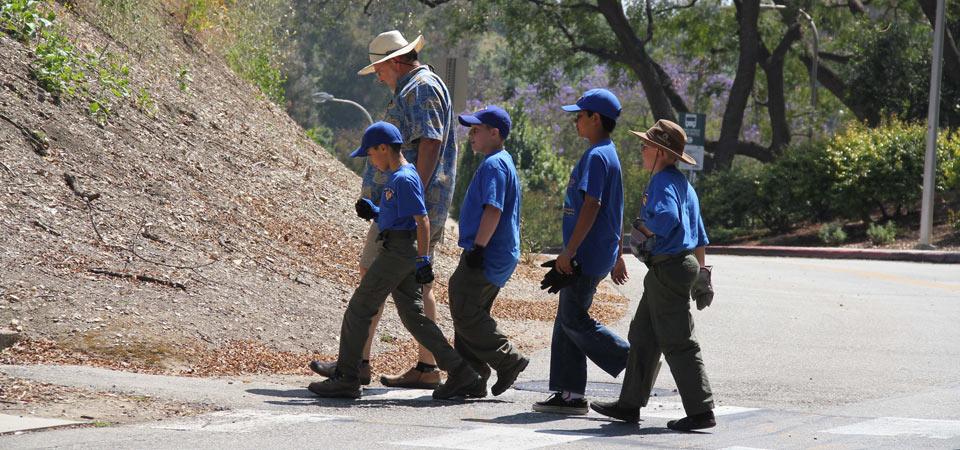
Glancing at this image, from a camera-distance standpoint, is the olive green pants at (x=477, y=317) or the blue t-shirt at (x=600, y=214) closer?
the blue t-shirt at (x=600, y=214)

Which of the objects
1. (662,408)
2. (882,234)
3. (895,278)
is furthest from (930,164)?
(662,408)

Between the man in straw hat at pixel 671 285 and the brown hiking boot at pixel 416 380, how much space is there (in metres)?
1.46

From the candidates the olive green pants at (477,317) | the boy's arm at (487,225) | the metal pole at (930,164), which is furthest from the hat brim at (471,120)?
the metal pole at (930,164)

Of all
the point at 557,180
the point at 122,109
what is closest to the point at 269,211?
the point at 122,109

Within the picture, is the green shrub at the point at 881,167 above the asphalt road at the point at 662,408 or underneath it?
above

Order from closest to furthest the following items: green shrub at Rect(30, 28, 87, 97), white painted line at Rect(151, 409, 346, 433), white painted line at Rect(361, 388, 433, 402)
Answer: white painted line at Rect(151, 409, 346, 433), white painted line at Rect(361, 388, 433, 402), green shrub at Rect(30, 28, 87, 97)

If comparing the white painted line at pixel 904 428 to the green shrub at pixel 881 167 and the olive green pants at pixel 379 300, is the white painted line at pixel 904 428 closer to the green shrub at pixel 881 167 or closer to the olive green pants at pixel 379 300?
the olive green pants at pixel 379 300

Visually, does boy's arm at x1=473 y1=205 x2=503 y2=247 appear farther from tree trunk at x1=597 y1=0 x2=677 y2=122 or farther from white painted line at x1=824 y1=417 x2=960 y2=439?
tree trunk at x1=597 y1=0 x2=677 y2=122

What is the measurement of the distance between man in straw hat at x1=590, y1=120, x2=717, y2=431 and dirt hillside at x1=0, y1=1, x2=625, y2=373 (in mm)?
2563

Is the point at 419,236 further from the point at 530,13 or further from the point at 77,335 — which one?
the point at 530,13

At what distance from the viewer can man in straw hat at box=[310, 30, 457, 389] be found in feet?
26.0

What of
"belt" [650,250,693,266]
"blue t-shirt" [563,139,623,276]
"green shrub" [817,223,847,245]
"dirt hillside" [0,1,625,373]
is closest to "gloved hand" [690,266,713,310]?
"belt" [650,250,693,266]

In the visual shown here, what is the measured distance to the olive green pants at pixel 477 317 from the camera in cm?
761

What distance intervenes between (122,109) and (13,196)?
111 inches
